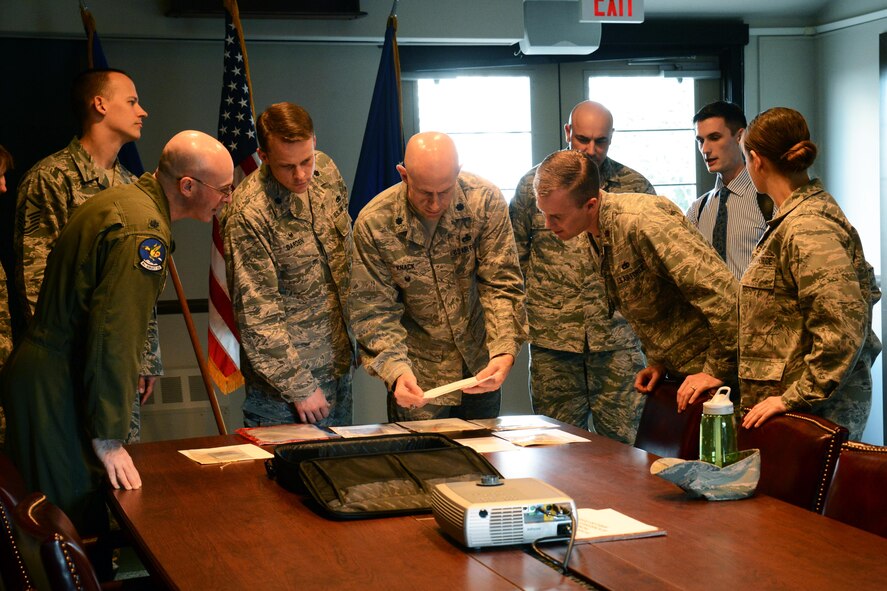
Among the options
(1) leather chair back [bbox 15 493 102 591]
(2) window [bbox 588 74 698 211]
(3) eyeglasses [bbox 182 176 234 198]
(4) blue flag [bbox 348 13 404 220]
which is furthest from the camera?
(2) window [bbox 588 74 698 211]

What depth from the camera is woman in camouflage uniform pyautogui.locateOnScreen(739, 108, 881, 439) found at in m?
2.62

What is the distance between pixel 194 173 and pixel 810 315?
1644 mm

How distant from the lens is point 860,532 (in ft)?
6.41

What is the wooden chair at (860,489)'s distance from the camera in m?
2.08

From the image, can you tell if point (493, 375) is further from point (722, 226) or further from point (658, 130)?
point (658, 130)

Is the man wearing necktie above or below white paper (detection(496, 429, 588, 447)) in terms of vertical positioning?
above

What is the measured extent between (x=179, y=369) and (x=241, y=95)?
4.58 feet

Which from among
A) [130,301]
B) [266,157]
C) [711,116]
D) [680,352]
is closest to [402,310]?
[266,157]

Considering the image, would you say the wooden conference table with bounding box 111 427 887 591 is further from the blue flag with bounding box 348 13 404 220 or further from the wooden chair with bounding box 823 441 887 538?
the blue flag with bounding box 348 13 404 220

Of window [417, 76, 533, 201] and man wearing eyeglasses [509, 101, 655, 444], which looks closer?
man wearing eyeglasses [509, 101, 655, 444]

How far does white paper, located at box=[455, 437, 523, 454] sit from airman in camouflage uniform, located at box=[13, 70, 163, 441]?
4.45ft

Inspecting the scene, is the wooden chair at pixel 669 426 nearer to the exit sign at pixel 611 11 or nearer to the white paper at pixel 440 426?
the white paper at pixel 440 426

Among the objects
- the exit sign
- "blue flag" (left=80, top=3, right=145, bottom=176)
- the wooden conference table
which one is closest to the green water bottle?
the wooden conference table

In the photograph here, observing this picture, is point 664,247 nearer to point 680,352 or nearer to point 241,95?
point 680,352
